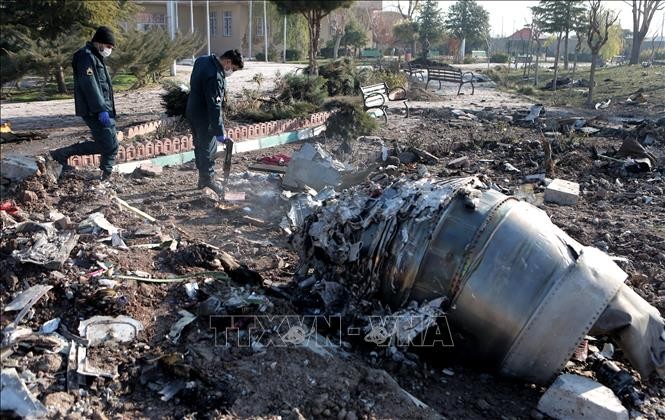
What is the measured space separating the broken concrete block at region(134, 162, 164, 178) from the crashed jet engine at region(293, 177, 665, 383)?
4.53 m

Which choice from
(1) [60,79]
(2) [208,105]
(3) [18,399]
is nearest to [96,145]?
(2) [208,105]

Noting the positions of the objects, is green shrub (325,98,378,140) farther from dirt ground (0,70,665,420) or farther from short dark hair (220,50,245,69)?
short dark hair (220,50,245,69)

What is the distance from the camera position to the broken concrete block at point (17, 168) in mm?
5921

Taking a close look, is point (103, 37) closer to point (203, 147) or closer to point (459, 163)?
point (203, 147)

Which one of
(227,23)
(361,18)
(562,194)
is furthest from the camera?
(361,18)

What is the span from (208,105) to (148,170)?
5.48 ft

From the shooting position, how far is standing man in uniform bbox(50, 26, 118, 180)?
6262 mm

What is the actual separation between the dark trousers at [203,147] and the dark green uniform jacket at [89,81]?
3.44ft

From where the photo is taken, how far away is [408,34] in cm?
4303

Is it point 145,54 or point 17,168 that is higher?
point 145,54

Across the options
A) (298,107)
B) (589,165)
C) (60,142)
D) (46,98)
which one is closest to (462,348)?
(589,165)

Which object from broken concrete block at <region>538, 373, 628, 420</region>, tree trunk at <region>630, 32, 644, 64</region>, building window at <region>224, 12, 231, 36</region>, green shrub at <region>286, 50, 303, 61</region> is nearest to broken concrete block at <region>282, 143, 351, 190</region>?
broken concrete block at <region>538, 373, 628, 420</region>

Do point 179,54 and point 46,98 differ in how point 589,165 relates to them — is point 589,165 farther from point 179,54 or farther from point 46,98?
point 179,54

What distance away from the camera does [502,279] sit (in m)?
3.63
